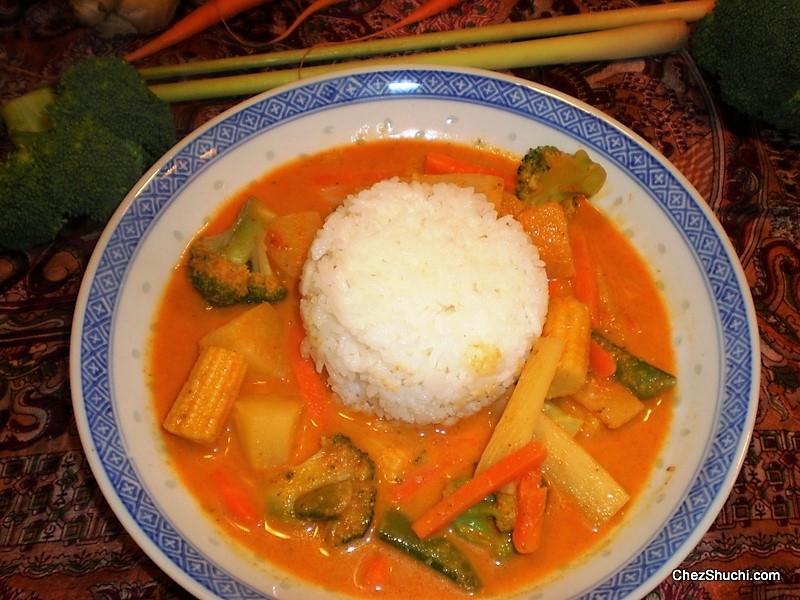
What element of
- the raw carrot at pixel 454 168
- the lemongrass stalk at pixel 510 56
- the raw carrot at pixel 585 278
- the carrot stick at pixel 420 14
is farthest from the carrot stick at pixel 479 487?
the carrot stick at pixel 420 14

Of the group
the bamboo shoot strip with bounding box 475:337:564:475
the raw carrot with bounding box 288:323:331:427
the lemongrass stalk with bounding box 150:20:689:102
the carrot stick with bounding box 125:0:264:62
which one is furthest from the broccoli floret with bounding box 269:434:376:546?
the carrot stick with bounding box 125:0:264:62

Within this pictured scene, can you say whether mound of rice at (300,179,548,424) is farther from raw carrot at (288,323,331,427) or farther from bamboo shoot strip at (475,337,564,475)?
bamboo shoot strip at (475,337,564,475)

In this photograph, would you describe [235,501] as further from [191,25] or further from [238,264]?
[191,25]

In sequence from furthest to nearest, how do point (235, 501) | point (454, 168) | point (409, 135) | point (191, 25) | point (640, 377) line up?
point (191, 25) < point (409, 135) < point (454, 168) < point (640, 377) < point (235, 501)

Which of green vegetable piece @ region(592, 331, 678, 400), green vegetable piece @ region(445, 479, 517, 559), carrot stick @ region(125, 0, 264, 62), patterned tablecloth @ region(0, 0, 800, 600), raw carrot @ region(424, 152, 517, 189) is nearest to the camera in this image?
green vegetable piece @ region(445, 479, 517, 559)

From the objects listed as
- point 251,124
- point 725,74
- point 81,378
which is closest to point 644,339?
point 725,74

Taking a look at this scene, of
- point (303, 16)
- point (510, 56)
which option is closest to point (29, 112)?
point (303, 16)
